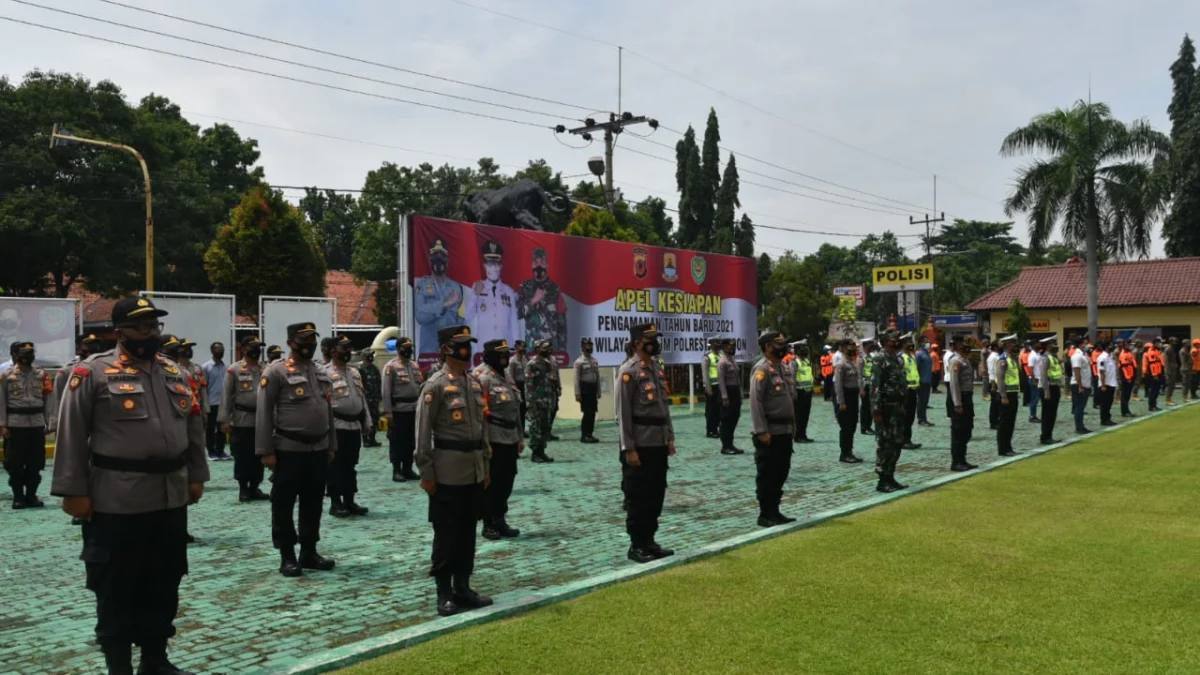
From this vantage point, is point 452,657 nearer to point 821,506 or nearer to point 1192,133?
point 821,506

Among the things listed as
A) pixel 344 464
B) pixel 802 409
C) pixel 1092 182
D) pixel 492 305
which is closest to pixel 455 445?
pixel 344 464

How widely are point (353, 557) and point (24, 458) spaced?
5408 mm

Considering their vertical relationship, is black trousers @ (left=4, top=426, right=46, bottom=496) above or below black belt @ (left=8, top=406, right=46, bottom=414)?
below

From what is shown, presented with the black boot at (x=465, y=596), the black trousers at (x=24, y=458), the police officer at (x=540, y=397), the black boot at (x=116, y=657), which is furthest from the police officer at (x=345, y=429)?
the black boot at (x=116, y=657)

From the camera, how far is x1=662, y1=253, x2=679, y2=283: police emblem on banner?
77.7ft

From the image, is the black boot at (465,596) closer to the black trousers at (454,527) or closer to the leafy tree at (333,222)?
the black trousers at (454,527)

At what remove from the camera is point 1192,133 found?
46000 millimetres

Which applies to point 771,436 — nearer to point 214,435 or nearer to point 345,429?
point 345,429

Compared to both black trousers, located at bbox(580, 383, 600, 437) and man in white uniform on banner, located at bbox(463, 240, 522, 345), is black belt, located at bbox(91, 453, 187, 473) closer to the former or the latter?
man in white uniform on banner, located at bbox(463, 240, 522, 345)

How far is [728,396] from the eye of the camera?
640 inches

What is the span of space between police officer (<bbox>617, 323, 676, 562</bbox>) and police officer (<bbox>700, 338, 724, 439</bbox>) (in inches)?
381

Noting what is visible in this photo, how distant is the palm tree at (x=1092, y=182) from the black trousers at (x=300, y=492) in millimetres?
30166

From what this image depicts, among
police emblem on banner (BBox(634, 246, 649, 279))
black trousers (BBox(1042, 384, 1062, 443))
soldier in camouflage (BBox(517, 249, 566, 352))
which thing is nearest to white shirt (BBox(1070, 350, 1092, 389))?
black trousers (BBox(1042, 384, 1062, 443))

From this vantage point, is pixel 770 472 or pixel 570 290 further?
pixel 570 290
